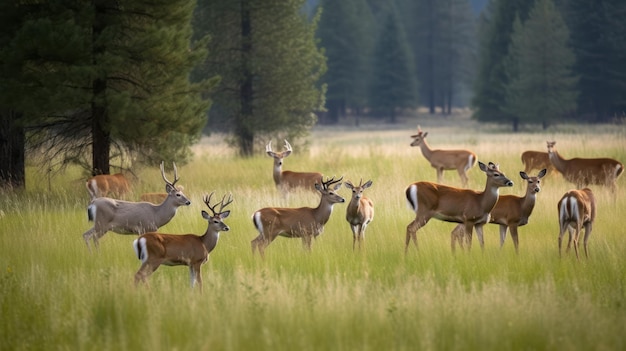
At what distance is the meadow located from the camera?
621 cm

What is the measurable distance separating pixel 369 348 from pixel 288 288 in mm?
2036

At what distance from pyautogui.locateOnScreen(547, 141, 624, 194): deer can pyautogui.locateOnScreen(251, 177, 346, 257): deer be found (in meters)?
6.37

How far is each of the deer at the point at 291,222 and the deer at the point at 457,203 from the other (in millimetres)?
961

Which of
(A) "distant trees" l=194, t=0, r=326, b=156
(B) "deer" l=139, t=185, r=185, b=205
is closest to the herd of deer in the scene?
(B) "deer" l=139, t=185, r=185, b=205

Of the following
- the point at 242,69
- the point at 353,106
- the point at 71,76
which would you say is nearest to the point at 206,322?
the point at 71,76

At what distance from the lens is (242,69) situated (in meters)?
24.5

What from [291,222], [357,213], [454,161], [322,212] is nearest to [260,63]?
[454,161]

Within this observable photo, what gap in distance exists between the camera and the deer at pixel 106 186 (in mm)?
13266

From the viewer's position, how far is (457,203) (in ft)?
33.5

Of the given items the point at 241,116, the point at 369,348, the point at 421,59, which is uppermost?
the point at 421,59

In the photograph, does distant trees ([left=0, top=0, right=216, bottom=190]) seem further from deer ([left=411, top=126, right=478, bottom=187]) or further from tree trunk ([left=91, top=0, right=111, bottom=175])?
deer ([left=411, top=126, right=478, bottom=187])

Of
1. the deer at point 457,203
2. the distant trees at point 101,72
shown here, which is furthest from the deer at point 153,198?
the deer at point 457,203

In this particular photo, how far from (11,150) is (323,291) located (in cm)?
1105

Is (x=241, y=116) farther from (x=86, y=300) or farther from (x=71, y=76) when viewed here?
(x=86, y=300)
